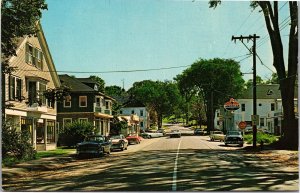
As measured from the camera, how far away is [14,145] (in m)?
23.4

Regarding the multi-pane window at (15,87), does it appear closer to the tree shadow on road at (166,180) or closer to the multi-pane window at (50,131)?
the multi-pane window at (50,131)

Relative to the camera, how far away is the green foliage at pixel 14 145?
22.7m

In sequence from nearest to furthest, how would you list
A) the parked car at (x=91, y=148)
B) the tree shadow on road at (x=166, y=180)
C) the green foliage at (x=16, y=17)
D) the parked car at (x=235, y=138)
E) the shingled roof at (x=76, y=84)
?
the tree shadow on road at (x=166, y=180) → the green foliage at (x=16, y=17) → the parked car at (x=91, y=148) → the parked car at (x=235, y=138) → the shingled roof at (x=76, y=84)

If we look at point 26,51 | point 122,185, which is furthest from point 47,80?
point 122,185

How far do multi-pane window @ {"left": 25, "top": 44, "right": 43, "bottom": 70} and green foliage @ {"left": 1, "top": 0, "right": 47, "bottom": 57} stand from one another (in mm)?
13070

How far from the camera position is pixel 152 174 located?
17.8m

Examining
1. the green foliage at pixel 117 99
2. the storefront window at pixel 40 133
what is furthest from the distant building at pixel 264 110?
the storefront window at pixel 40 133

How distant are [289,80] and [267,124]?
26948 mm

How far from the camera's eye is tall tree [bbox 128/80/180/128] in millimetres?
107812

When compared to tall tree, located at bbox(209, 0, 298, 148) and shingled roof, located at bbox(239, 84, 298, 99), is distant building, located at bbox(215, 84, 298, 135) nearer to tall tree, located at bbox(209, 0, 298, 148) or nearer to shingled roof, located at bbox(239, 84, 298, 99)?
shingled roof, located at bbox(239, 84, 298, 99)

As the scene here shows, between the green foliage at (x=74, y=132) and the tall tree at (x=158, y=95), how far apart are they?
62.4 meters

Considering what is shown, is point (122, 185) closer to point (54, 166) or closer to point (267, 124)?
point (54, 166)

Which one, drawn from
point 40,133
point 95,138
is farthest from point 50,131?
point 95,138

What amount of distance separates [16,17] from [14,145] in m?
6.96
